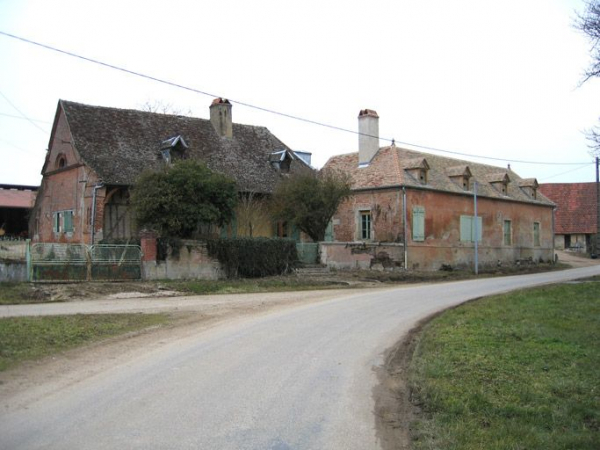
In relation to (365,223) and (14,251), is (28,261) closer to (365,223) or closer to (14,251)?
(14,251)

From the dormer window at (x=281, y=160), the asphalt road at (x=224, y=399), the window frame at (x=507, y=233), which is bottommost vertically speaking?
the asphalt road at (x=224, y=399)

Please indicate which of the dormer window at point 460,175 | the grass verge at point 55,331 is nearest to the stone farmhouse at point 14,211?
the dormer window at point 460,175

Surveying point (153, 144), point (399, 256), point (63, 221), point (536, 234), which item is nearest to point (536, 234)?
point (536, 234)

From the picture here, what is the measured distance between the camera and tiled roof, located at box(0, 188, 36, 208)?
3954 cm

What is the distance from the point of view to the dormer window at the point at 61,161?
30.7 meters

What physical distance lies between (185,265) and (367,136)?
57.1ft

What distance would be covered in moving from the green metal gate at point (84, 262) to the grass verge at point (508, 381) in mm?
12816

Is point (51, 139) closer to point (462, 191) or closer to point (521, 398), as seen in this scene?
point (462, 191)

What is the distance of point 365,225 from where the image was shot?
116 ft

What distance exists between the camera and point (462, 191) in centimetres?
3762

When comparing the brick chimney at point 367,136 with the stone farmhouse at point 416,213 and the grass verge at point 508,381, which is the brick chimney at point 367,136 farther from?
the grass verge at point 508,381

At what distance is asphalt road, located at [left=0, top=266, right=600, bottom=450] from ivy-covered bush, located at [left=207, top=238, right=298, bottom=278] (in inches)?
503

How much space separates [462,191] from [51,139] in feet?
78.5

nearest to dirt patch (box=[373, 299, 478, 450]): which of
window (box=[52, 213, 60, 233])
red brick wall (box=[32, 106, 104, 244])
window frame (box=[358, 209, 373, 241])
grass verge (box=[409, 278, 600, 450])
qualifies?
grass verge (box=[409, 278, 600, 450])
